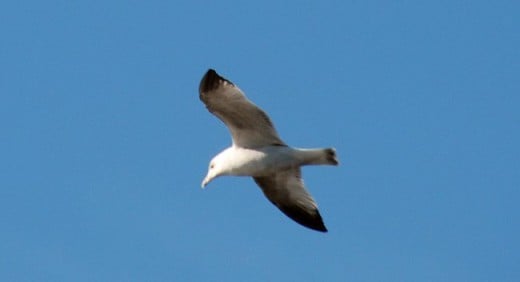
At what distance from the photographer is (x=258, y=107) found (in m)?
21.9

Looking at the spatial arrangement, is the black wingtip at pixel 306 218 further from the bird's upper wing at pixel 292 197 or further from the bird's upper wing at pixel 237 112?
the bird's upper wing at pixel 237 112

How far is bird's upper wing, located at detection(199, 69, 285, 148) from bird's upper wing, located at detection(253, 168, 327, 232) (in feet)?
4.14

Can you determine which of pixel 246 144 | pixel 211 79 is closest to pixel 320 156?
pixel 246 144

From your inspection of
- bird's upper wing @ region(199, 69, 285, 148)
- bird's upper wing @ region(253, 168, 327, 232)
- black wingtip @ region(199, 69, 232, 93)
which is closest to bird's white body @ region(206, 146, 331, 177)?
bird's upper wing @ region(199, 69, 285, 148)

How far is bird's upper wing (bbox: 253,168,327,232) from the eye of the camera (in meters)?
23.5

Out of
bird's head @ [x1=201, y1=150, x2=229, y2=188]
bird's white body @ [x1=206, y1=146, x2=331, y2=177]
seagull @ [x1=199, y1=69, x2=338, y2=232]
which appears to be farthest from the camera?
bird's head @ [x1=201, y1=150, x2=229, y2=188]

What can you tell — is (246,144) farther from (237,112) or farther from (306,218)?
(306,218)

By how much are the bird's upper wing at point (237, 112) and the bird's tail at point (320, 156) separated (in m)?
0.46

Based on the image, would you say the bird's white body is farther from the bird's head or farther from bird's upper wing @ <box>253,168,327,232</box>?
bird's upper wing @ <box>253,168,327,232</box>

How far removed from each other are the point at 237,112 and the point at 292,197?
7.65 ft

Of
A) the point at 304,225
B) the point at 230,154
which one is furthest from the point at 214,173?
the point at 304,225

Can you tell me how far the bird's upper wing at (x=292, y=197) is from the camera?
23547 millimetres

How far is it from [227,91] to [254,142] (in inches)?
42.3

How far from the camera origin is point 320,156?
72.0ft
